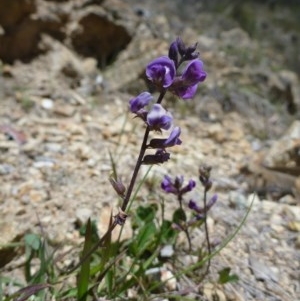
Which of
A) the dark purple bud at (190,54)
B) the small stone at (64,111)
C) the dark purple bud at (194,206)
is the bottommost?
the dark purple bud at (194,206)

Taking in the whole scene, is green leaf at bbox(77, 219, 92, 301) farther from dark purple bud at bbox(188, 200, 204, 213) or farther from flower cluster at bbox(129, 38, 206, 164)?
dark purple bud at bbox(188, 200, 204, 213)

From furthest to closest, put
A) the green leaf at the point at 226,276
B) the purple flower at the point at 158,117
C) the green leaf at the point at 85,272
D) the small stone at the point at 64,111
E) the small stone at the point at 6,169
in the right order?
the small stone at the point at 64,111
the small stone at the point at 6,169
the green leaf at the point at 226,276
the green leaf at the point at 85,272
the purple flower at the point at 158,117

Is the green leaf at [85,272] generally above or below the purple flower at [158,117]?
below

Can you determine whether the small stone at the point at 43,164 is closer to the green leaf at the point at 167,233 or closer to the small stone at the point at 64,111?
the small stone at the point at 64,111

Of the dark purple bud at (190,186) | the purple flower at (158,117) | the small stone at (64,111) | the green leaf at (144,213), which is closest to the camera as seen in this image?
the purple flower at (158,117)

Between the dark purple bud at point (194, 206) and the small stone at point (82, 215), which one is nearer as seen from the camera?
the dark purple bud at point (194, 206)

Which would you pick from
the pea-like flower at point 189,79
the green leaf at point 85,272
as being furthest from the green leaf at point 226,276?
the pea-like flower at point 189,79

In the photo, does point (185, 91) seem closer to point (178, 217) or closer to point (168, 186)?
point (168, 186)
